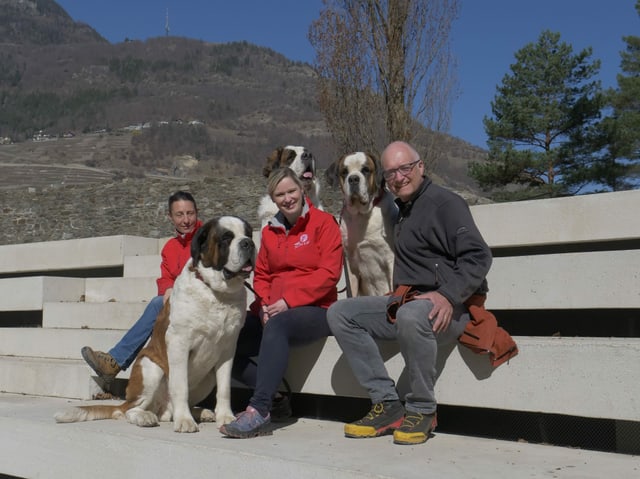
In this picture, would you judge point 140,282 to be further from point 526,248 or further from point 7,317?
point 526,248

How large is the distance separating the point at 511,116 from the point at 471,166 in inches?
64.1

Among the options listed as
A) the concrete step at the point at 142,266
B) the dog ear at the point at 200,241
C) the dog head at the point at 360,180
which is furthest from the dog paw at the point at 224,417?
the concrete step at the point at 142,266

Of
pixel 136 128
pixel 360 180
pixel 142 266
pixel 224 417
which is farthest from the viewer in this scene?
pixel 136 128

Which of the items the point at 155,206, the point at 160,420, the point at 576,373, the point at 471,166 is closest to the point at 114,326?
the point at 160,420

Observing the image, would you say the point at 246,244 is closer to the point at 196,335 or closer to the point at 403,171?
the point at 196,335

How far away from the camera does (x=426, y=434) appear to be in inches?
122

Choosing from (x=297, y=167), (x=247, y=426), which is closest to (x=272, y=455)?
(x=247, y=426)

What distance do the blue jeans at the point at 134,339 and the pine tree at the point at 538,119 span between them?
43.5 feet

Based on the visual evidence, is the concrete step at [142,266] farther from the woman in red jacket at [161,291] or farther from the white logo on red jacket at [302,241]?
the white logo on red jacket at [302,241]

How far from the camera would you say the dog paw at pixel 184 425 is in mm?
3451

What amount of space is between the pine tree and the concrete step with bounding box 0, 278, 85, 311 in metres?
12.0

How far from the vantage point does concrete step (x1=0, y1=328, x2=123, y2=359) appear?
16.3 feet

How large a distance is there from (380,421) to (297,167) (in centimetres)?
219

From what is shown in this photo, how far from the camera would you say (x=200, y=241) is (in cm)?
351
